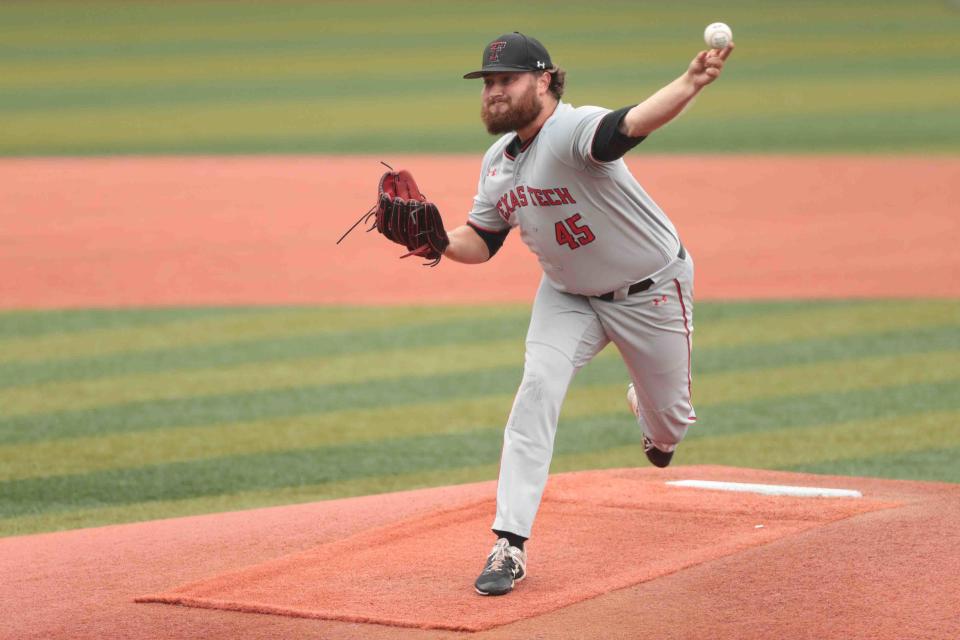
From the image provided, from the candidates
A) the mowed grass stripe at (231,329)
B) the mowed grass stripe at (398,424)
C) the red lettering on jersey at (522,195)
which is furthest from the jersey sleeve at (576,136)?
the mowed grass stripe at (231,329)

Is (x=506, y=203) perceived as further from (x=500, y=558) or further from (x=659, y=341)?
(x=500, y=558)

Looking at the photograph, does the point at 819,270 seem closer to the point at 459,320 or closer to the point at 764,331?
the point at 764,331

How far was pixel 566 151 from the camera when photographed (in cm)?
503

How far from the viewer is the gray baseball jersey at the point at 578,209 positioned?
507cm

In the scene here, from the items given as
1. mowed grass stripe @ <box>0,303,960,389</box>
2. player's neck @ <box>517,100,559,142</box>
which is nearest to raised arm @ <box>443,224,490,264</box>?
player's neck @ <box>517,100,559,142</box>

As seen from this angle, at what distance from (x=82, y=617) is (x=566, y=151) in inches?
88.4

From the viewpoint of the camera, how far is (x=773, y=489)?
6117 millimetres

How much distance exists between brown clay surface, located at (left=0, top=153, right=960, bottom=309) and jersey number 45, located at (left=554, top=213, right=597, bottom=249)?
700 centimetres

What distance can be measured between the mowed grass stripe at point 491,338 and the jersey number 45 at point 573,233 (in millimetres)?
4456

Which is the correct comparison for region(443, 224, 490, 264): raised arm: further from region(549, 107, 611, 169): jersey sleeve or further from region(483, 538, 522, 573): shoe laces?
region(483, 538, 522, 573): shoe laces

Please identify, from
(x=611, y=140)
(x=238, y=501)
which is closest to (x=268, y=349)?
(x=238, y=501)

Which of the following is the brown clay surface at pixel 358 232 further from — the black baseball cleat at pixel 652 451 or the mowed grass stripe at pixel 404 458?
the black baseball cleat at pixel 652 451

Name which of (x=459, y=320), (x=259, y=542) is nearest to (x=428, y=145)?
(x=459, y=320)

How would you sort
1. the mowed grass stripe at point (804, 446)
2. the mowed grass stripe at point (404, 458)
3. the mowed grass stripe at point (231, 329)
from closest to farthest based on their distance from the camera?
the mowed grass stripe at point (404, 458) < the mowed grass stripe at point (804, 446) < the mowed grass stripe at point (231, 329)
